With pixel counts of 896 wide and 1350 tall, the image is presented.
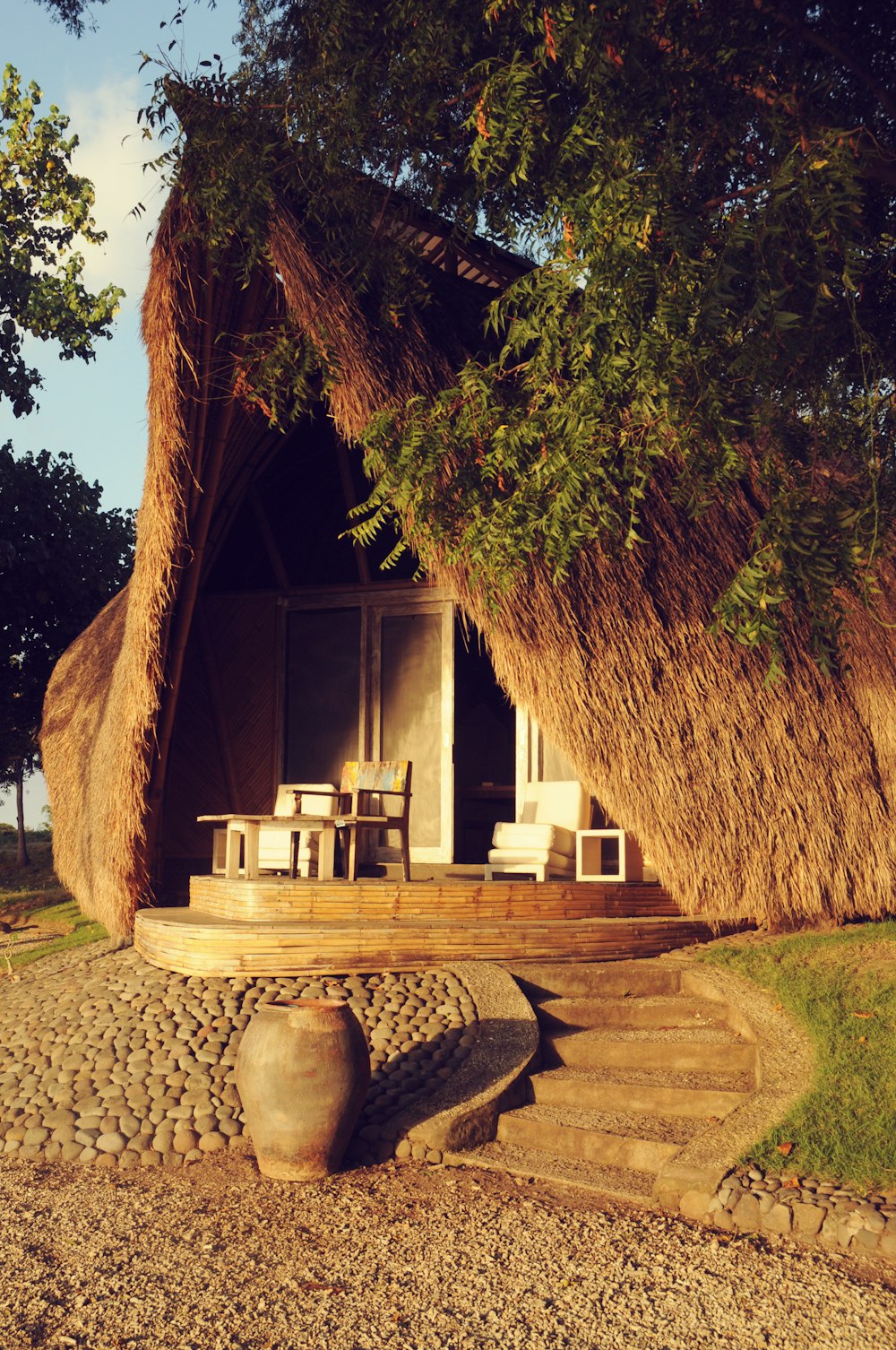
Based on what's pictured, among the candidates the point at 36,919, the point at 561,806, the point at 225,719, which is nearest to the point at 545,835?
the point at 561,806

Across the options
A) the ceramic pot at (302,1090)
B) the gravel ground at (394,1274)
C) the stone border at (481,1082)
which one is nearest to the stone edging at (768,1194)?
the gravel ground at (394,1274)

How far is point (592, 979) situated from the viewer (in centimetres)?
564

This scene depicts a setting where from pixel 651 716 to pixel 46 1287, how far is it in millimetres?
4029

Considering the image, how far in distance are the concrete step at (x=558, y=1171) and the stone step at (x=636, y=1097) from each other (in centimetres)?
38

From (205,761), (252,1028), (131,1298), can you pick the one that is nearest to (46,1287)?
(131,1298)

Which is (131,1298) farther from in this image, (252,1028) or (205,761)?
(205,761)

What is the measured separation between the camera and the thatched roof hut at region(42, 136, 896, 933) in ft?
19.6

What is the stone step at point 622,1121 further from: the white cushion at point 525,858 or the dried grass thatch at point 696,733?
the white cushion at point 525,858

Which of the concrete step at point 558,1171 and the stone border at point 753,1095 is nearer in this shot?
the stone border at point 753,1095

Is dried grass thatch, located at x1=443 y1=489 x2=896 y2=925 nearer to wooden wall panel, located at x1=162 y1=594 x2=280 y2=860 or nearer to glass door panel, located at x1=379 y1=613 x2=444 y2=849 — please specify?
glass door panel, located at x1=379 y1=613 x2=444 y2=849

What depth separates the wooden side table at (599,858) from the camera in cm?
682

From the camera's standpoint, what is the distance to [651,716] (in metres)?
6.16

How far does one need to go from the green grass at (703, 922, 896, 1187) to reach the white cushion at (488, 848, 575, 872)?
118 centimetres

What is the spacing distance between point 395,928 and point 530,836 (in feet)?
5.07
